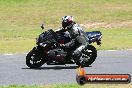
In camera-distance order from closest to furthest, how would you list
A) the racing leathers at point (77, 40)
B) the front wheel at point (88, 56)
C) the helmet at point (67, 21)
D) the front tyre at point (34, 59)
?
the helmet at point (67, 21), the racing leathers at point (77, 40), the front tyre at point (34, 59), the front wheel at point (88, 56)

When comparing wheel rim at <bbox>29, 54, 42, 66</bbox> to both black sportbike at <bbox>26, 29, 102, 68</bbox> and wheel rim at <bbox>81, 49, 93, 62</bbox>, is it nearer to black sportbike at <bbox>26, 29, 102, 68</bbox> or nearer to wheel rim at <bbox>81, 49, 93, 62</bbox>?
black sportbike at <bbox>26, 29, 102, 68</bbox>

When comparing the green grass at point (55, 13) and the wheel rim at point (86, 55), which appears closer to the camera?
the wheel rim at point (86, 55)

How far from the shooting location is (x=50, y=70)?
54.6 ft

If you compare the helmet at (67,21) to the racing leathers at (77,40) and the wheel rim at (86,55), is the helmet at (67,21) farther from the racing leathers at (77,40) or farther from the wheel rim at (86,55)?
the wheel rim at (86,55)

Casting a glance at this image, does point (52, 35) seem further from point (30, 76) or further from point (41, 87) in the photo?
point (41, 87)

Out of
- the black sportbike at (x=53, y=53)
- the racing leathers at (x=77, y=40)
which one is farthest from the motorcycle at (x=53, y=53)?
the racing leathers at (x=77, y=40)

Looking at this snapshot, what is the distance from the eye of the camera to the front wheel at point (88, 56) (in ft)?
56.3

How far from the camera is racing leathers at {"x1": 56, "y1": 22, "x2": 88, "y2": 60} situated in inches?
662

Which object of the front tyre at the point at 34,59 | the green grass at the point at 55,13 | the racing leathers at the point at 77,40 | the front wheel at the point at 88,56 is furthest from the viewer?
the green grass at the point at 55,13

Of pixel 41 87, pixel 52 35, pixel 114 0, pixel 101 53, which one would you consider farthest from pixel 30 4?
pixel 41 87

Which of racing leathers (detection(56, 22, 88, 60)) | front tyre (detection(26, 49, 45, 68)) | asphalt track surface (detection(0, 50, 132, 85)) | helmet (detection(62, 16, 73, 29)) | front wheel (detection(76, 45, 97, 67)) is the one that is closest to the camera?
asphalt track surface (detection(0, 50, 132, 85))

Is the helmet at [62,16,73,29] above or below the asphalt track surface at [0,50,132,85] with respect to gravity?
above

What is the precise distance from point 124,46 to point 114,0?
1242 inches

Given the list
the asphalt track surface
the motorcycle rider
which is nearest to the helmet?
the motorcycle rider
